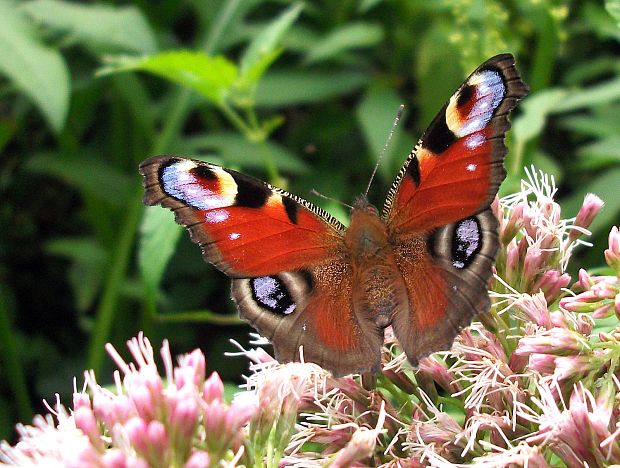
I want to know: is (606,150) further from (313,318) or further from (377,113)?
(313,318)

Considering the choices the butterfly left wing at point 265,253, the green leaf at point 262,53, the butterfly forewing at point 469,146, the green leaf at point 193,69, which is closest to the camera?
the butterfly forewing at point 469,146

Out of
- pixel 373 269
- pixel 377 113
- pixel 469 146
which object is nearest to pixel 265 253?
pixel 373 269

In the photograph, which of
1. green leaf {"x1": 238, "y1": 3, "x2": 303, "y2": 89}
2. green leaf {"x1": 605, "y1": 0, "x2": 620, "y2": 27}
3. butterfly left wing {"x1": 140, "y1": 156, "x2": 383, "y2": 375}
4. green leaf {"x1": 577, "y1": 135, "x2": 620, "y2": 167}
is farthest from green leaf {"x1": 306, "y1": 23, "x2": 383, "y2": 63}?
butterfly left wing {"x1": 140, "y1": 156, "x2": 383, "y2": 375}

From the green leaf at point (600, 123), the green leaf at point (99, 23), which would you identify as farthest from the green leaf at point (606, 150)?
the green leaf at point (99, 23)

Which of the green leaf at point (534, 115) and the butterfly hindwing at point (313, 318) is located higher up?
the green leaf at point (534, 115)

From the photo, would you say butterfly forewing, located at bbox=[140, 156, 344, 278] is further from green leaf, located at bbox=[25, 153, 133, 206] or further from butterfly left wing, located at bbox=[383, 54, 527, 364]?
green leaf, located at bbox=[25, 153, 133, 206]

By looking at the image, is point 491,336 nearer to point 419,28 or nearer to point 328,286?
point 328,286

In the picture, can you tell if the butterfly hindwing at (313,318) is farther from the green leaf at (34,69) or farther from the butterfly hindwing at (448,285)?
the green leaf at (34,69)
